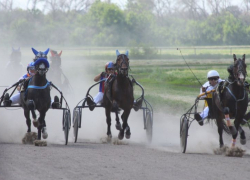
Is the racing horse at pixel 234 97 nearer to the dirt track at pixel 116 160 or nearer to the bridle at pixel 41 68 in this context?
the dirt track at pixel 116 160

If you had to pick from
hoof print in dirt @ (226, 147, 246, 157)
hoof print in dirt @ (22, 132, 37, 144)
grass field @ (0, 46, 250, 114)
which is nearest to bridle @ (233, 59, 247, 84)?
hoof print in dirt @ (226, 147, 246, 157)

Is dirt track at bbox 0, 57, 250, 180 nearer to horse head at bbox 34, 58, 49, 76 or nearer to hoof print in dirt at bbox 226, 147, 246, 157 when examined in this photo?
hoof print in dirt at bbox 226, 147, 246, 157

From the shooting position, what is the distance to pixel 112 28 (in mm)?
48594

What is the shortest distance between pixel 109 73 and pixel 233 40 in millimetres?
30937

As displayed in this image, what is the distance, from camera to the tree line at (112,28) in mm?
42875

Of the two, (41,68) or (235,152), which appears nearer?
(235,152)

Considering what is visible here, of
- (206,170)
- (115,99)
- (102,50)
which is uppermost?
(102,50)

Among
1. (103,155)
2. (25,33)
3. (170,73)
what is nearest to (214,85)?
(103,155)

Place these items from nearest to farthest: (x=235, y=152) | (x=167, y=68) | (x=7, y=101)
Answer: (x=235, y=152) < (x=7, y=101) < (x=167, y=68)

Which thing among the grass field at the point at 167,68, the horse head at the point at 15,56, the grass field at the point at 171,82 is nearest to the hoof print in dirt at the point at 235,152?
the grass field at the point at 171,82

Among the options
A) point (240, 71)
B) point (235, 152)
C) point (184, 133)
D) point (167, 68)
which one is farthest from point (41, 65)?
point (167, 68)

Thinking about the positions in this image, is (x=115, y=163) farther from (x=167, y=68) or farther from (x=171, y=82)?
(x=167, y=68)

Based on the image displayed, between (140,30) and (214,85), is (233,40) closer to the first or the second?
(140,30)

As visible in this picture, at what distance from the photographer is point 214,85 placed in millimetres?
11992
